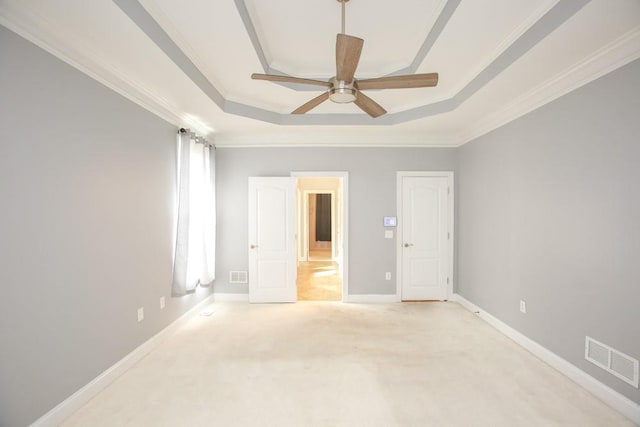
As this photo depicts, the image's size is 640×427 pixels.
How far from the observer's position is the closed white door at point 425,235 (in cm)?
438

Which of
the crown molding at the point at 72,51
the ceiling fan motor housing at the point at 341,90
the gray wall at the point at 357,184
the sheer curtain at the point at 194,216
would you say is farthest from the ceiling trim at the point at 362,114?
the ceiling fan motor housing at the point at 341,90

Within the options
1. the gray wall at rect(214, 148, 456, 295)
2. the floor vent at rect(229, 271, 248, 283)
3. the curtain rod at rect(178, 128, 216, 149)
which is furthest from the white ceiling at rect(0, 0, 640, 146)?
the floor vent at rect(229, 271, 248, 283)

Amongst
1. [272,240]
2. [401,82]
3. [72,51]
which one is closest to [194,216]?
[272,240]

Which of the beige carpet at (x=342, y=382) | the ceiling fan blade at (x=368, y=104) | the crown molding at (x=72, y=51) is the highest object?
the crown molding at (x=72, y=51)

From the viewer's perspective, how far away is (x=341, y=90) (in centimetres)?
201

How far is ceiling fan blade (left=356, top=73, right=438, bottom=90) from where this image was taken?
6.20 ft

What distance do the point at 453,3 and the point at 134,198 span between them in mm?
3084

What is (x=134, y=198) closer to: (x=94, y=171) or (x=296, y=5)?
(x=94, y=171)

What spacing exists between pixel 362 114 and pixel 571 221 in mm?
2573

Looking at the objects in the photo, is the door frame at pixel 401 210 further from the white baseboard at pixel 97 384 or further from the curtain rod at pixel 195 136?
the white baseboard at pixel 97 384

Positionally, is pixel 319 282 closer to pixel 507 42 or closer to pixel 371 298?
pixel 371 298

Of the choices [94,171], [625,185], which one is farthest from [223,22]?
[625,185]

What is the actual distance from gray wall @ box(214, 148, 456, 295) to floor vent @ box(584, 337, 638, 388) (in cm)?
238

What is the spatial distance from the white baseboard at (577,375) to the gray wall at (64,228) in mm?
3929
